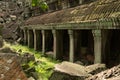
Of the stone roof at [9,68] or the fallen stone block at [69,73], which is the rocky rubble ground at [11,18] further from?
the stone roof at [9,68]

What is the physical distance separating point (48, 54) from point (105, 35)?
725 cm

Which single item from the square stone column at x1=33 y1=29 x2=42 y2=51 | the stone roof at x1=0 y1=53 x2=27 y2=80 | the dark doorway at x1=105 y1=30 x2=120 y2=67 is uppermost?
the stone roof at x1=0 y1=53 x2=27 y2=80

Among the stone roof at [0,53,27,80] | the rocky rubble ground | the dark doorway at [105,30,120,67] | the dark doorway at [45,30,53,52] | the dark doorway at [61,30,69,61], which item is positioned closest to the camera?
the stone roof at [0,53,27,80]

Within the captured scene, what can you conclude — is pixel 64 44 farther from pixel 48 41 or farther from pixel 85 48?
pixel 85 48

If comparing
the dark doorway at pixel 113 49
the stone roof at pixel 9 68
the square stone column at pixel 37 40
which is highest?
the stone roof at pixel 9 68

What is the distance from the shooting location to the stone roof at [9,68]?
16.6ft

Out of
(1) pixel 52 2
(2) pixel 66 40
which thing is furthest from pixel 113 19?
(1) pixel 52 2

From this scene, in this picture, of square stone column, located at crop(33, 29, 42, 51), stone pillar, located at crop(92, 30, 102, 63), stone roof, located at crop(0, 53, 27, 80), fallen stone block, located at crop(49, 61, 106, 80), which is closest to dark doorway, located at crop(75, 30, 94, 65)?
stone pillar, located at crop(92, 30, 102, 63)

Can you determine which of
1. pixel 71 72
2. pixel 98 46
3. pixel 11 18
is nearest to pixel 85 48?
pixel 98 46

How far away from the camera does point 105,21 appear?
366 inches

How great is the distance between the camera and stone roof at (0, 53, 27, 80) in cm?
505

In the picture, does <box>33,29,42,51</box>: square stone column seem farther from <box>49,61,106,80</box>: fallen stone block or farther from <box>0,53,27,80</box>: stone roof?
<box>0,53,27,80</box>: stone roof

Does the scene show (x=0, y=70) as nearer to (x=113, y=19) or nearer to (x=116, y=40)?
(x=113, y=19)

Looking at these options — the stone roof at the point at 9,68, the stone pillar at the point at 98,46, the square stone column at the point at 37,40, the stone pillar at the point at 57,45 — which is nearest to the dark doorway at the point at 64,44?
the stone pillar at the point at 57,45
